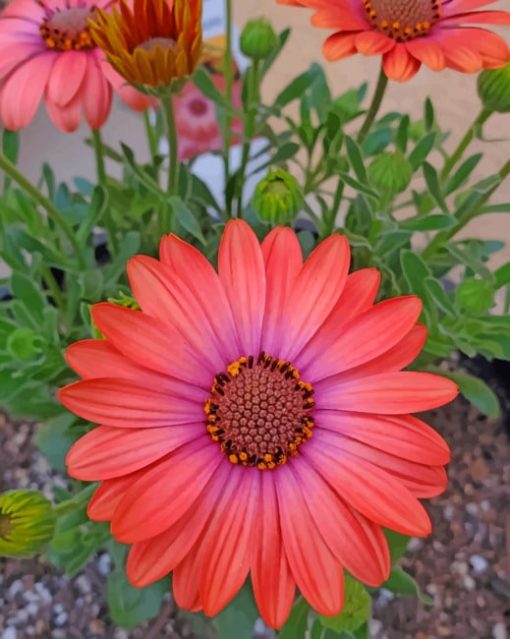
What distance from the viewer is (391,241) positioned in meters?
0.56

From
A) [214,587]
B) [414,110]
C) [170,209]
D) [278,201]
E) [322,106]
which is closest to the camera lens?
[214,587]

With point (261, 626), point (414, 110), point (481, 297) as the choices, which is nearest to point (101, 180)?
point (481, 297)

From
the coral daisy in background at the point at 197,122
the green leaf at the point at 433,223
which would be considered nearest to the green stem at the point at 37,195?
the green leaf at the point at 433,223

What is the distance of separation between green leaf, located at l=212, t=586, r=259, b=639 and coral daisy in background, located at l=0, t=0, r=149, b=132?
310 mm

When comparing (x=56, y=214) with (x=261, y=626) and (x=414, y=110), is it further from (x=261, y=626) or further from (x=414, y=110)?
(x=414, y=110)

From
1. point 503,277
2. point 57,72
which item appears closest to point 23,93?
point 57,72

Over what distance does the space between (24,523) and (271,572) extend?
13cm

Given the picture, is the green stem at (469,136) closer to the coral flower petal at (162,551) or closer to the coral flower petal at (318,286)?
the coral flower petal at (318,286)

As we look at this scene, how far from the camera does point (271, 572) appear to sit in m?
0.35

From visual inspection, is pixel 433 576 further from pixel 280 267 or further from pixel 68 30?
pixel 68 30

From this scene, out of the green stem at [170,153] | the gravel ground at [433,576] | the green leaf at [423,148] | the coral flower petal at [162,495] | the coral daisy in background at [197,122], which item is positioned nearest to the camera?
the coral flower petal at [162,495]

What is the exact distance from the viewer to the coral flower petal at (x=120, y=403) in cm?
34

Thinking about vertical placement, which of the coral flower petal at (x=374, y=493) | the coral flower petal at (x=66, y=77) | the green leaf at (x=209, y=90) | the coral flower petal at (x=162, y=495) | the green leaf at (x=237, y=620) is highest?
the coral flower petal at (x=66, y=77)

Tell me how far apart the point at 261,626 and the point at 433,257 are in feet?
1.10
